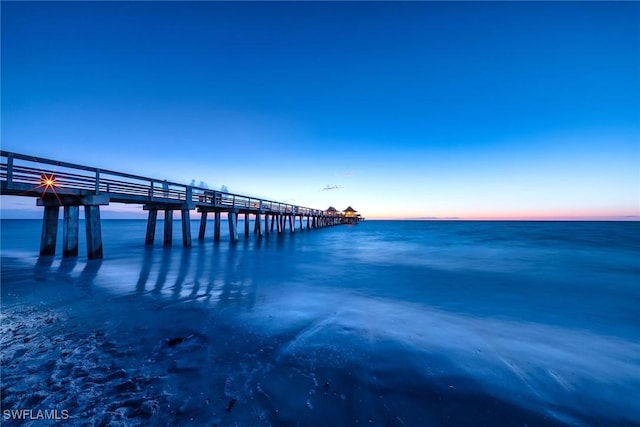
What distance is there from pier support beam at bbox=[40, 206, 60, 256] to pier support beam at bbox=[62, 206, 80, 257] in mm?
608

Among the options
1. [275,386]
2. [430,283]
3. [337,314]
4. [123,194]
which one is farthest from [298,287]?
[123,194]

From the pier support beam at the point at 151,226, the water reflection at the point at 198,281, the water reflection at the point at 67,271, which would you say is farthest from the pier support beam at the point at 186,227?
the water reflection at the point at 67,271

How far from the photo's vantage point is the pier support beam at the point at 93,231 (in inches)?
394

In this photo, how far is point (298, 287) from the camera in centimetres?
792

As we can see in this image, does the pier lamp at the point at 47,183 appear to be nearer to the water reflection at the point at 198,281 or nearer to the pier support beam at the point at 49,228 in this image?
the pier support beam at the point at 49,228

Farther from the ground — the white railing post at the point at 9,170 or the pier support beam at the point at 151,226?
the white railing post at the point at 9,170

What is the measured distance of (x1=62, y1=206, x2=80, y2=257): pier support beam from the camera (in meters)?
10.1

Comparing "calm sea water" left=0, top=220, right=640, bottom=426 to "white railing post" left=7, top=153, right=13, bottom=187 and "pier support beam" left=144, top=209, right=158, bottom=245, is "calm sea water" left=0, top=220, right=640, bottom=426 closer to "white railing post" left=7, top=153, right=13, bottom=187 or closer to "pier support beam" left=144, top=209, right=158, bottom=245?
"white railing post" left=7, top=153, right=13, bottom=187

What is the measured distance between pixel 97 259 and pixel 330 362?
12209 mm

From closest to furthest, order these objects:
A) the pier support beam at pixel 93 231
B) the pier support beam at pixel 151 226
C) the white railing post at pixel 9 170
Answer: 1. the white railing post at pixel 9 170
2. the pier support beam at pixel 93 231
3. the pier support beam at pixel 151 226

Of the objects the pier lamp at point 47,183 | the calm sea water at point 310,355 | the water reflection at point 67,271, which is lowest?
the calm sea water at point 310,355

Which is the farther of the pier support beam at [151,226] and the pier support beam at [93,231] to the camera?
the pier support beam at [151,226]

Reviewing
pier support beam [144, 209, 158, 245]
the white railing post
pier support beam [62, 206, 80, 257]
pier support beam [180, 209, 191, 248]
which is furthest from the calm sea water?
Answer: pier support beam [144, 209, 158, 245]

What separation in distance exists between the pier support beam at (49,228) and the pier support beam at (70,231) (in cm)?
61
